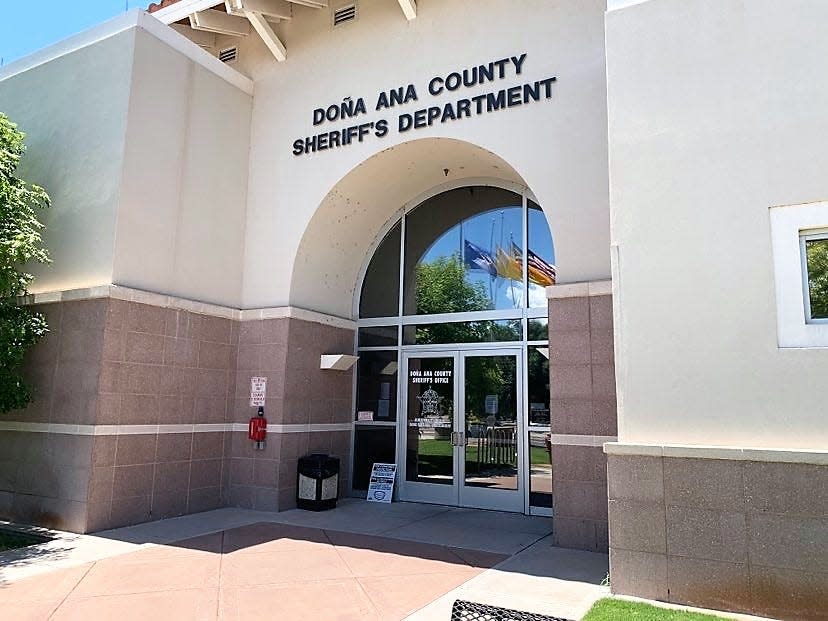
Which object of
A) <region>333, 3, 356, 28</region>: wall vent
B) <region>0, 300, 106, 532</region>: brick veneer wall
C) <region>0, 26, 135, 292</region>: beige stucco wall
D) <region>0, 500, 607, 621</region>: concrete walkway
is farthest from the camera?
<region>333, 3, 356, 28</region>: wall vent

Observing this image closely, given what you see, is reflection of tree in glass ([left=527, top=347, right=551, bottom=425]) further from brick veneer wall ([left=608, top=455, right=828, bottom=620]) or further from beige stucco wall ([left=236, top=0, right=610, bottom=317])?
brick veneer wall ([left=608, top=455, right=828, bottom=620])

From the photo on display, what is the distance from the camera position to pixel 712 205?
5648 millimetres

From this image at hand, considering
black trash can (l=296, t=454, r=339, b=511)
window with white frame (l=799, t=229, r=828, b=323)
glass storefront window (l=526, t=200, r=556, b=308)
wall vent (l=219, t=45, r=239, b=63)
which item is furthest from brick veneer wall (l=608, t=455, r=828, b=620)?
wall vent (l=219, t=45, r=239, b=63)

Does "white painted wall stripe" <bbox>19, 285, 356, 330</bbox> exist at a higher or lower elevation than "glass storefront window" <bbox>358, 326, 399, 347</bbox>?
higher

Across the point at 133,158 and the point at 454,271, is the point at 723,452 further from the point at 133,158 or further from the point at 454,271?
the point at 133,158

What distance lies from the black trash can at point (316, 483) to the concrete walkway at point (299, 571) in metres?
0.69

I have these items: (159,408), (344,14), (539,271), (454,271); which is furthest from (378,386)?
(344,14)

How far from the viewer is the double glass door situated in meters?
10.0

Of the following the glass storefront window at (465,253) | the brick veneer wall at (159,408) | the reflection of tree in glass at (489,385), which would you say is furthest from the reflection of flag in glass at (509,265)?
the brick veneer wall at (159,408)

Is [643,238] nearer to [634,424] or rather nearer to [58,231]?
[634,424]

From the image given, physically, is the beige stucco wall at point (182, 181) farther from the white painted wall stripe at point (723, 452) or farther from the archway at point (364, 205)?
the white painted wall stripe at point (723, 452)

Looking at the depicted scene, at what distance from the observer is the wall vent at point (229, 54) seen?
11.7 metres

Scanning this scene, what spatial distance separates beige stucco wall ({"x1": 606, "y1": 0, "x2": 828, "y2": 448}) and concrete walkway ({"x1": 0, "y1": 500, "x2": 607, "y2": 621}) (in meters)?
2.05

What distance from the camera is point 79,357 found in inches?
339
